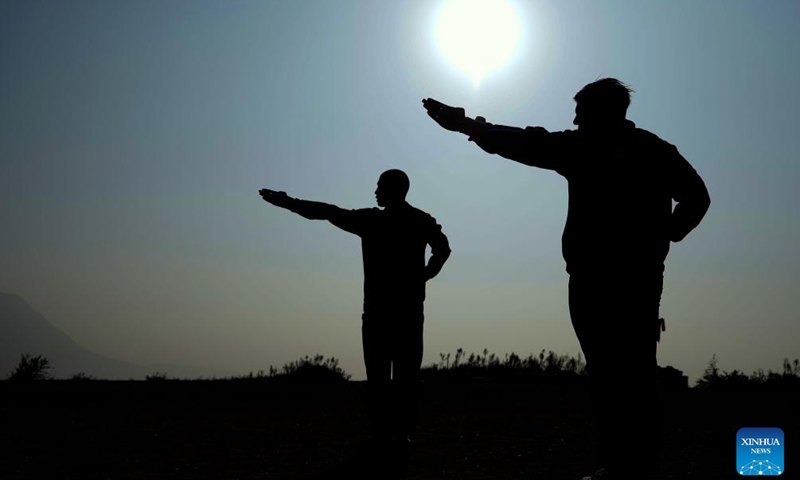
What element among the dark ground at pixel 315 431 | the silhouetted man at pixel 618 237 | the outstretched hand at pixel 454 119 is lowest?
the dark ground at pixel 315 431

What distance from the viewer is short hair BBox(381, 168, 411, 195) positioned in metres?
7.83

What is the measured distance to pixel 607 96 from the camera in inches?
186

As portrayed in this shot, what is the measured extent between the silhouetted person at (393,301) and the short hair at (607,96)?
3.24 metres

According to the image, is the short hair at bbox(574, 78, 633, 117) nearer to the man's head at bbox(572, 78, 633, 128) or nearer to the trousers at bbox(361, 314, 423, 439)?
the man's head at bbox(572, 78, 633, 128)

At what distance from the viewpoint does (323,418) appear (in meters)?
10.5

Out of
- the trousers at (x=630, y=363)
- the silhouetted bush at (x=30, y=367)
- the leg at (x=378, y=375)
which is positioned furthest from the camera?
the silhouetted bush at (x=30, y=367)

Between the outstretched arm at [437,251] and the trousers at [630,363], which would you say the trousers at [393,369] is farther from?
the trousers at [630,363]

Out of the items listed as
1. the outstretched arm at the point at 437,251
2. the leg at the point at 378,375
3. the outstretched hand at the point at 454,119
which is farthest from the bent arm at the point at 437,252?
the outstretched hand at the point at 454,119

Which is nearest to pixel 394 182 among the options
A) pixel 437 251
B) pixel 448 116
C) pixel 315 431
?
pixel 437 251

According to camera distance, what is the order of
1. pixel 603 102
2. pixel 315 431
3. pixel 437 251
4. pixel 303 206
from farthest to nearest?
pixel 315 431 < pixel 303 206 < pixel 437 251 < pixel 603 102

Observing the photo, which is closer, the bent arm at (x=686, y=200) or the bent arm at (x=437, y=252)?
the bent arm at (x=686, y=200)

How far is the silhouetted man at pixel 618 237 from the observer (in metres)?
4.61

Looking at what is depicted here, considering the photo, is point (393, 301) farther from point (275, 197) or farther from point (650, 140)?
point (650, 140)

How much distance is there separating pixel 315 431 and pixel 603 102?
5.71m
